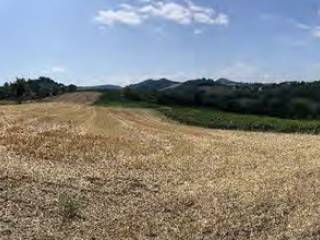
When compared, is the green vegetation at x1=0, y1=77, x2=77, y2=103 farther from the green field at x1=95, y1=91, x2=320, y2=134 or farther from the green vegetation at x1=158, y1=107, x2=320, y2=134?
the green vegetation at x1=158, y1=107, x2=320, y2=134

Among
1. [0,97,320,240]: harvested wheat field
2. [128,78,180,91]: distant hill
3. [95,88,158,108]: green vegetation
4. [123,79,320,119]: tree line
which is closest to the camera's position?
[0,97,320,240]: harvested wheat field

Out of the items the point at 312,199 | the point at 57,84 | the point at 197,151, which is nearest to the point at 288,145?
the point at 197,151

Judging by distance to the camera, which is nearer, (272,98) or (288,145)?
(288,145)

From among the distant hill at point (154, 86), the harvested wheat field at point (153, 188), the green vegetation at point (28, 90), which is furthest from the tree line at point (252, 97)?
the green vegetation at point (28, 90)

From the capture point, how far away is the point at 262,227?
66.9 ft

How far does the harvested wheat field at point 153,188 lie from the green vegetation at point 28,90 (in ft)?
256

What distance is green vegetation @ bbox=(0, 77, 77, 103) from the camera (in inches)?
4715

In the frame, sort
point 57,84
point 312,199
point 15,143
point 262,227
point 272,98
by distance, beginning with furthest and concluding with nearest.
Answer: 1. point 57,84
2. point 272,98
3. point 15,143
4. point 312,199
5. point 262,227

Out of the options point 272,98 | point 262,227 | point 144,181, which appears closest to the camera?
point 262,227

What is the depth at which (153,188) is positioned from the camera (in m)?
26.1

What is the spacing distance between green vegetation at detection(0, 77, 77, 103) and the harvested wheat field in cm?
7798

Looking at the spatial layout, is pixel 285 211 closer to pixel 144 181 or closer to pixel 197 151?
pixel 144 181

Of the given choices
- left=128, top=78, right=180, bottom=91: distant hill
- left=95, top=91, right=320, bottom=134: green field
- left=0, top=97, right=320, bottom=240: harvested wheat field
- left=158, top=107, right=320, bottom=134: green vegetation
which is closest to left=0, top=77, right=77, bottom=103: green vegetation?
left=128, top=78, right=180, bottom=91: distant hill

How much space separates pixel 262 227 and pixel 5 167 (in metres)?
12.0
